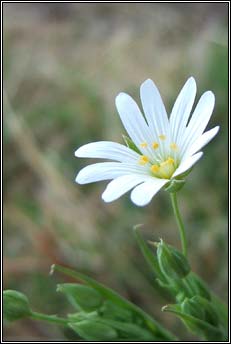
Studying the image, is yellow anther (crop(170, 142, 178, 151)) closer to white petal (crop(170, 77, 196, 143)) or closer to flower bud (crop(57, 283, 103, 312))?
white petal (crop(170, 77, 196, 143))

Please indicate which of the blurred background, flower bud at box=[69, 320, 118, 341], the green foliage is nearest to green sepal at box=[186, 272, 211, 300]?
the green foliage

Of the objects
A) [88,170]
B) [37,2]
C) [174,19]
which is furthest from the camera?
[37,2]

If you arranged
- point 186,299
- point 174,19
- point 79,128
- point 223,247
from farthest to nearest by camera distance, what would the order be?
point 174,19 < point 79,128 < point 223,247 < point 186,299

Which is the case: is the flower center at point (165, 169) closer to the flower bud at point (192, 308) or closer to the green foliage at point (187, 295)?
the green foliage at point (187, 295)

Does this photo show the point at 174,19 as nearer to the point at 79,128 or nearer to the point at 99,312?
the point at 79,128

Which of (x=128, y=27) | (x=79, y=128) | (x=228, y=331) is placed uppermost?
(x=128, y=27)

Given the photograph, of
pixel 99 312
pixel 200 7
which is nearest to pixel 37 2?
pixel 200 7

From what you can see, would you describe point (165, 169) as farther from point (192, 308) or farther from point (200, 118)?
point (192, 308)
